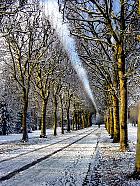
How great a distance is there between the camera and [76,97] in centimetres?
8262

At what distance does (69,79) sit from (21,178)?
52.0 meters

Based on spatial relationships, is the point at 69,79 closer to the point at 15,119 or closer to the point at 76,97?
the point at 15,119

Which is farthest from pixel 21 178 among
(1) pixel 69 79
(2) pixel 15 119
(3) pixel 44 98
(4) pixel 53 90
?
(2) pixel 15 119

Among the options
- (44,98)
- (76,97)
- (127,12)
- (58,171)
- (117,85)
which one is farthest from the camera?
(76,97)

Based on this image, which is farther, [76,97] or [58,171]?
[76,97]

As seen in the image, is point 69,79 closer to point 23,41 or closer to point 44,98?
point 44,98

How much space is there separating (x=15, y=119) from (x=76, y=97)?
A: 58.0ft

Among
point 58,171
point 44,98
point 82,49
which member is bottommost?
point 58,171

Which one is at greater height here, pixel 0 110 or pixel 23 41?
pixel 23 41

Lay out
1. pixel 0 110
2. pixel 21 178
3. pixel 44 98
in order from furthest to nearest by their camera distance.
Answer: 1. pixel 0 110
2. pixel 44 98
3. pixel 21 178

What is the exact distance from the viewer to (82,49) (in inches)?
1224

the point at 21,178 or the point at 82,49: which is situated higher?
the point at 82,49

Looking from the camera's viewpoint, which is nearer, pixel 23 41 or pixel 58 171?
pixel 58 171

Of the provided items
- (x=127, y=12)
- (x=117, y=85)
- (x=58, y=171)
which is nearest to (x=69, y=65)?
(x=117, y=85)
